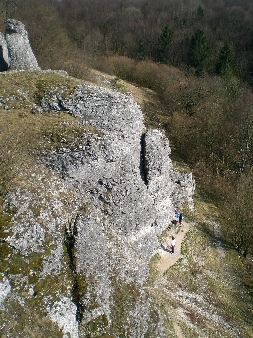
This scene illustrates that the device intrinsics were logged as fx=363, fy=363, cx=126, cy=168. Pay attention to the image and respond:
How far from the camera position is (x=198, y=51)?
54.1 m

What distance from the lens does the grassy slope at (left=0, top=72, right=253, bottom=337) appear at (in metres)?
17.2

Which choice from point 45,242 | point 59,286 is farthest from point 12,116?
point 59,286

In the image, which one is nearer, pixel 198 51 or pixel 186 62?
pixel 198 51

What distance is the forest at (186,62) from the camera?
31.4 metres

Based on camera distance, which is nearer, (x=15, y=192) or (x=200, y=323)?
(x=15, y=192)

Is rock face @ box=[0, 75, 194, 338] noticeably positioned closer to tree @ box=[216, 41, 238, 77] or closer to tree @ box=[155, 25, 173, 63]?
tree @ box=[216, 41, 238, 77]

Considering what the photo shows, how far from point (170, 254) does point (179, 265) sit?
3.07ft

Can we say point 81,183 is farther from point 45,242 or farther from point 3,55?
point 3,55

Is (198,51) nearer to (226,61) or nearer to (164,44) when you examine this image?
(226,61)

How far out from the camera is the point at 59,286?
1455cm

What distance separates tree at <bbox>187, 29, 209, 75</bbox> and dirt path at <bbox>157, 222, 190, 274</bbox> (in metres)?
35.0

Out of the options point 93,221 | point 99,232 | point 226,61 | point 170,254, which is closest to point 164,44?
point 226,61

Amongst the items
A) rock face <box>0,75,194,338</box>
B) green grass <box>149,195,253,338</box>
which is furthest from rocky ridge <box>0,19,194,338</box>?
green grass <box>149,195,253,338</box>

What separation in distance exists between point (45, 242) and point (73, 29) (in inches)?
2012
